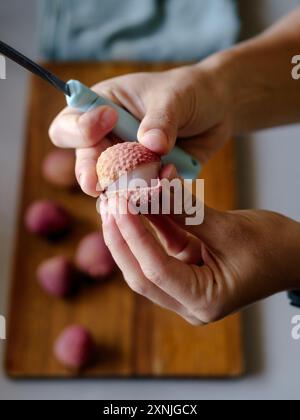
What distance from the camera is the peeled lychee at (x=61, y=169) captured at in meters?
0.70

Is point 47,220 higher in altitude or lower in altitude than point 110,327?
higher

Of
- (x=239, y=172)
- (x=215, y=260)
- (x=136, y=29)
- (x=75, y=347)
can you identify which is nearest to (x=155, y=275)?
(x=215, y=260)

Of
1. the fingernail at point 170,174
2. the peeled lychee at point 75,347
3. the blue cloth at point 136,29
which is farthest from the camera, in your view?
the blue cloth at point 136,29

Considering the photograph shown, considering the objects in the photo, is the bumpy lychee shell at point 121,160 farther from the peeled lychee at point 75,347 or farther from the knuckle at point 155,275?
the peeled lychee at point 75,347

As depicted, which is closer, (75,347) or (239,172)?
(75,347)

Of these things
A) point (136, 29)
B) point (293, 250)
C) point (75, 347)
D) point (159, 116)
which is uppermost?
point (136, 29)

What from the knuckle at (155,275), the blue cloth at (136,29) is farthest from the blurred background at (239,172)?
the knuckle at (155,275)

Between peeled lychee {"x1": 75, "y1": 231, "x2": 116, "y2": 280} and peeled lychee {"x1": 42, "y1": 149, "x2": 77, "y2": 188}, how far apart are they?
0.08 metres

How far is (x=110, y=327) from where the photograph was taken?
644 mm

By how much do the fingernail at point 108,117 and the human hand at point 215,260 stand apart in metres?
0.09

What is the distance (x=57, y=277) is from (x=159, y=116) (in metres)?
Result: 0.27

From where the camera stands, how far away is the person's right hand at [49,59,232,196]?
1.41 feet

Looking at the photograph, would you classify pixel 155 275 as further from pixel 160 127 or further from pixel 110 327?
pixel 110 327

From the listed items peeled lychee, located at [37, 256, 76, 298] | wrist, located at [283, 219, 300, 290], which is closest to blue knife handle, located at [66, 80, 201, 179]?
wrist, located at [283, 219, 300, 290]
